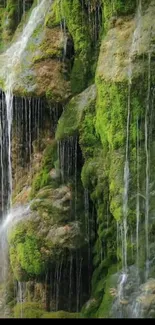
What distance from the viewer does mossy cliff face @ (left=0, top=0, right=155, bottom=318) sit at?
8.08 meters

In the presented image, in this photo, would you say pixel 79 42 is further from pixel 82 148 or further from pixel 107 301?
pixel 107 301

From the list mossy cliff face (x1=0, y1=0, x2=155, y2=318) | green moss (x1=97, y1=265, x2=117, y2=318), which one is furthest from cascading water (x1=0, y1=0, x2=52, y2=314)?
green moss (x1=97, y1=265, x2=117, y2=318)

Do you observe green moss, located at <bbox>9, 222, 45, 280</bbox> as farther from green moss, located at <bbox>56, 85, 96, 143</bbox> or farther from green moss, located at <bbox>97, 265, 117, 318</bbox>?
green moss, located at <bbox>56, 85, 96, 143</bbox>

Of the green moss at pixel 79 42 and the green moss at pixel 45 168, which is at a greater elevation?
the green moss at pixel 79 42

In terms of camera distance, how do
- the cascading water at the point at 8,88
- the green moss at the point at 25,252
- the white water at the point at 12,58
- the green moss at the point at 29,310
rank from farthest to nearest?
the cascading water at the point at 8,88 → the white water at the point at 12,58 → the green moss at the point at 25,252 → the green moss at the point at 29,310

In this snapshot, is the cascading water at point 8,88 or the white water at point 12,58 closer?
the white water at point 12,58

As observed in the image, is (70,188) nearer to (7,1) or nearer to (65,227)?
(65,227)

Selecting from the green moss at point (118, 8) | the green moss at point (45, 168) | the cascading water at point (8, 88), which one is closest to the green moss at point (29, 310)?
the cascading water at point (8, 88)

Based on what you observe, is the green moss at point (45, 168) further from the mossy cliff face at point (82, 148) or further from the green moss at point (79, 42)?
the green moss at point (79, 42)

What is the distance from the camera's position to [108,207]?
29.4ft

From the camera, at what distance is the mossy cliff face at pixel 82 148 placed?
26.5 ft

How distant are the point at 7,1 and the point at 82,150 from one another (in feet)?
19.4

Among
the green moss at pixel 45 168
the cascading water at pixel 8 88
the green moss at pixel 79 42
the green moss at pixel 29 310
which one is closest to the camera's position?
the green moss at pixel 29 310
